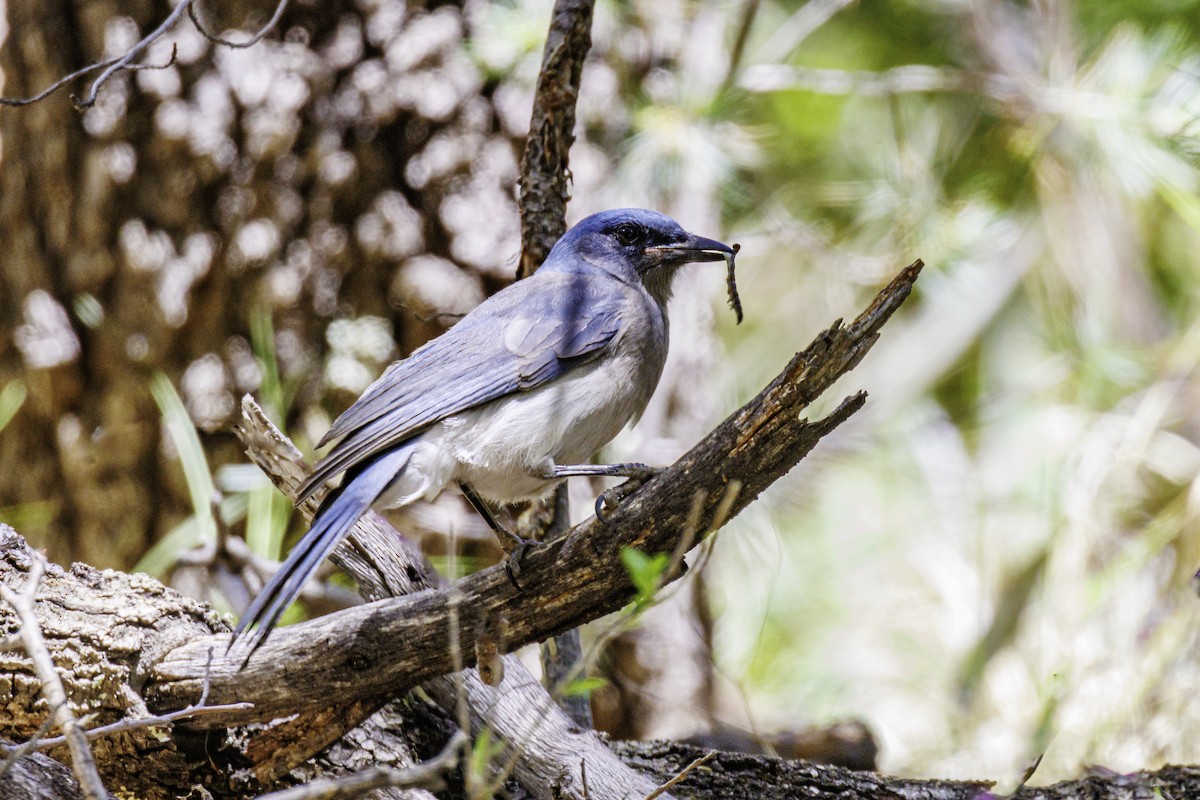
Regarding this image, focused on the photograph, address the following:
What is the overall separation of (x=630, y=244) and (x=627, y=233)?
0.15 feet

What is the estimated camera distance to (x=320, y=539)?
10.1 ft

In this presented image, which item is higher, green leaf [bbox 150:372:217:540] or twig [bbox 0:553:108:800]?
green leaf [bbox 150:372:217:540]

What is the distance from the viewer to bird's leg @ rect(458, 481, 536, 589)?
9.58 ft

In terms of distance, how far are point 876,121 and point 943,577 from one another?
324cm

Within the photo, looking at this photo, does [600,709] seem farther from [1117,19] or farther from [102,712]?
[1117,19]

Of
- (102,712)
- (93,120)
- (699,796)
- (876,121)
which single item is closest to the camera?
(102,712)

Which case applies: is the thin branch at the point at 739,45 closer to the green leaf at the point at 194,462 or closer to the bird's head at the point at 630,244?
the bird's head at the point at 630,244

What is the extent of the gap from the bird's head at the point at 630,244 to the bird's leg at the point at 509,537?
101 centimetres

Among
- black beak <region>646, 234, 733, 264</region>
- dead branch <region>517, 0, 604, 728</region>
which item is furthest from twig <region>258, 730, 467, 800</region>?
black beak <region>646, 234, 733, 264</region>

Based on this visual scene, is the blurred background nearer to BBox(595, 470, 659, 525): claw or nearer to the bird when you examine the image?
the bird

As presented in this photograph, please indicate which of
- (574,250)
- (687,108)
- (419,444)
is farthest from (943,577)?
(419,444)

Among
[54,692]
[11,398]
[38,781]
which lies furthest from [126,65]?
[11,398]

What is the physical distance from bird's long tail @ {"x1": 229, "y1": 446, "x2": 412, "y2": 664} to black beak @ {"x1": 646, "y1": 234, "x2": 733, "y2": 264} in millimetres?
1359

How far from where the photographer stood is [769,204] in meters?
7.00
